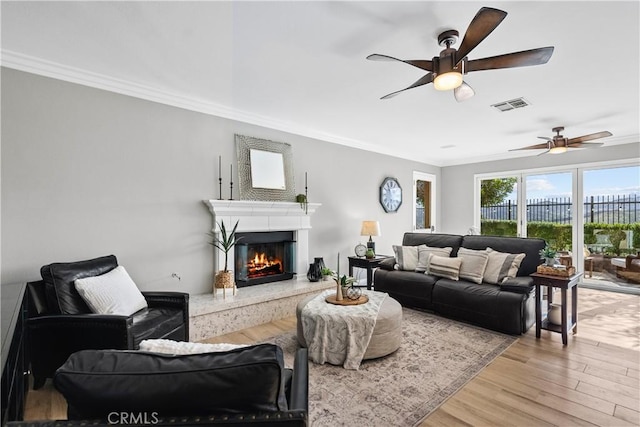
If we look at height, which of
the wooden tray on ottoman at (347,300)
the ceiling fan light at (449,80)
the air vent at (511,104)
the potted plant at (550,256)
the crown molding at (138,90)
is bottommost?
the wooden tray on ottoman at (347,300)

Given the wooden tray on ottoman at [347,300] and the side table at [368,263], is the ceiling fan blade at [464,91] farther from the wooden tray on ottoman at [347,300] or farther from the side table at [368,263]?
the side table at [368,263]

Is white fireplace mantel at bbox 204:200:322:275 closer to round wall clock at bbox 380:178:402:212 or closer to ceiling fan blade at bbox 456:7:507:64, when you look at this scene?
round wall clock at bbox 380:178:402:212

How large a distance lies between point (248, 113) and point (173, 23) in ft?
6.09

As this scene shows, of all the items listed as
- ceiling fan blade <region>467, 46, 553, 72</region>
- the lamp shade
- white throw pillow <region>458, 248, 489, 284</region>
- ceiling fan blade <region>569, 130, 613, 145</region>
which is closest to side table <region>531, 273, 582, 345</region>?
white throw pillow <region>458, 248, 489, 284</region>

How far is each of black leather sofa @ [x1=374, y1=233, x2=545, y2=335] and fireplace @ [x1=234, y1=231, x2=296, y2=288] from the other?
1.36 meters

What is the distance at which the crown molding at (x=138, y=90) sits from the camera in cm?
269

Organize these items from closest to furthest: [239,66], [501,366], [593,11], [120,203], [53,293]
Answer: [593,11]
[53,293]
[501,366]
[239,66]
[120,203]

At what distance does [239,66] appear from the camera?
2883 mm

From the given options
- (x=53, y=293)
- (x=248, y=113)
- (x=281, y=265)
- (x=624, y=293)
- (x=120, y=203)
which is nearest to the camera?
(x=53, y=293)

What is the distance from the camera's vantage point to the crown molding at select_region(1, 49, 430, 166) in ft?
8.84

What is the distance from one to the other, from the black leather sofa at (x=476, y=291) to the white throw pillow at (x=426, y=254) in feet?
0.35

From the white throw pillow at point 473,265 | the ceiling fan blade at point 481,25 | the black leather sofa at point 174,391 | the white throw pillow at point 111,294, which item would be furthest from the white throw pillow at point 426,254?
the black leather sofa at point 174,391

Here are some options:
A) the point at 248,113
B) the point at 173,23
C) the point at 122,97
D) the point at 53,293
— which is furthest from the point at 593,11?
the point at 53,293

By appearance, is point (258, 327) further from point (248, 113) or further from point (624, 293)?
point (624, 293)
